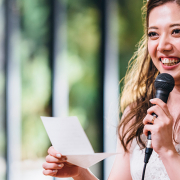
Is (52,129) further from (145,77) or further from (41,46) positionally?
(41,46)

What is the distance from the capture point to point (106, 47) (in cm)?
403

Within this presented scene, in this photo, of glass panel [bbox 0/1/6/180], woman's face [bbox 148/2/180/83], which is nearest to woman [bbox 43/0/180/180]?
woman's face [bbox 148/2/180/83]

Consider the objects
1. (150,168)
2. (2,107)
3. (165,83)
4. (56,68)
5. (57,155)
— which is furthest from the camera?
(56,68)

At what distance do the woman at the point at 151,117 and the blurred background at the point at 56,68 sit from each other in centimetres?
184

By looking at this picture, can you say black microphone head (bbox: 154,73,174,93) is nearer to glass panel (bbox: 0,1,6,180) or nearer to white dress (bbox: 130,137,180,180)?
white dress (bbox: 130,137,180,180)

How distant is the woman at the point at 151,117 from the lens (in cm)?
93

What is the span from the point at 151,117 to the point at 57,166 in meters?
0.50

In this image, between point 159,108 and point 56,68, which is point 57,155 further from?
point 56,68

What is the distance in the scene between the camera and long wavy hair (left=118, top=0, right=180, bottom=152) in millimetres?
1423

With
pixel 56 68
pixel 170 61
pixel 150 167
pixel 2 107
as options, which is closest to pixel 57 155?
pixel 150 167

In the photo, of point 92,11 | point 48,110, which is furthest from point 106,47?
point 48,110

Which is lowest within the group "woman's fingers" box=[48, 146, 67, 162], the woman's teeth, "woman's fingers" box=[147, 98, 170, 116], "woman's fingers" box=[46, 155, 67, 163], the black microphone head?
"woman's fingers" box=[46, 155, 67, 163]

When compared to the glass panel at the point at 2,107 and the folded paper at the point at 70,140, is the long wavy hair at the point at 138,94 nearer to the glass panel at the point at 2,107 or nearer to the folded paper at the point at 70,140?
the folded paper at the point at 70,140

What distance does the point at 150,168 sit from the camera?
1.27m
